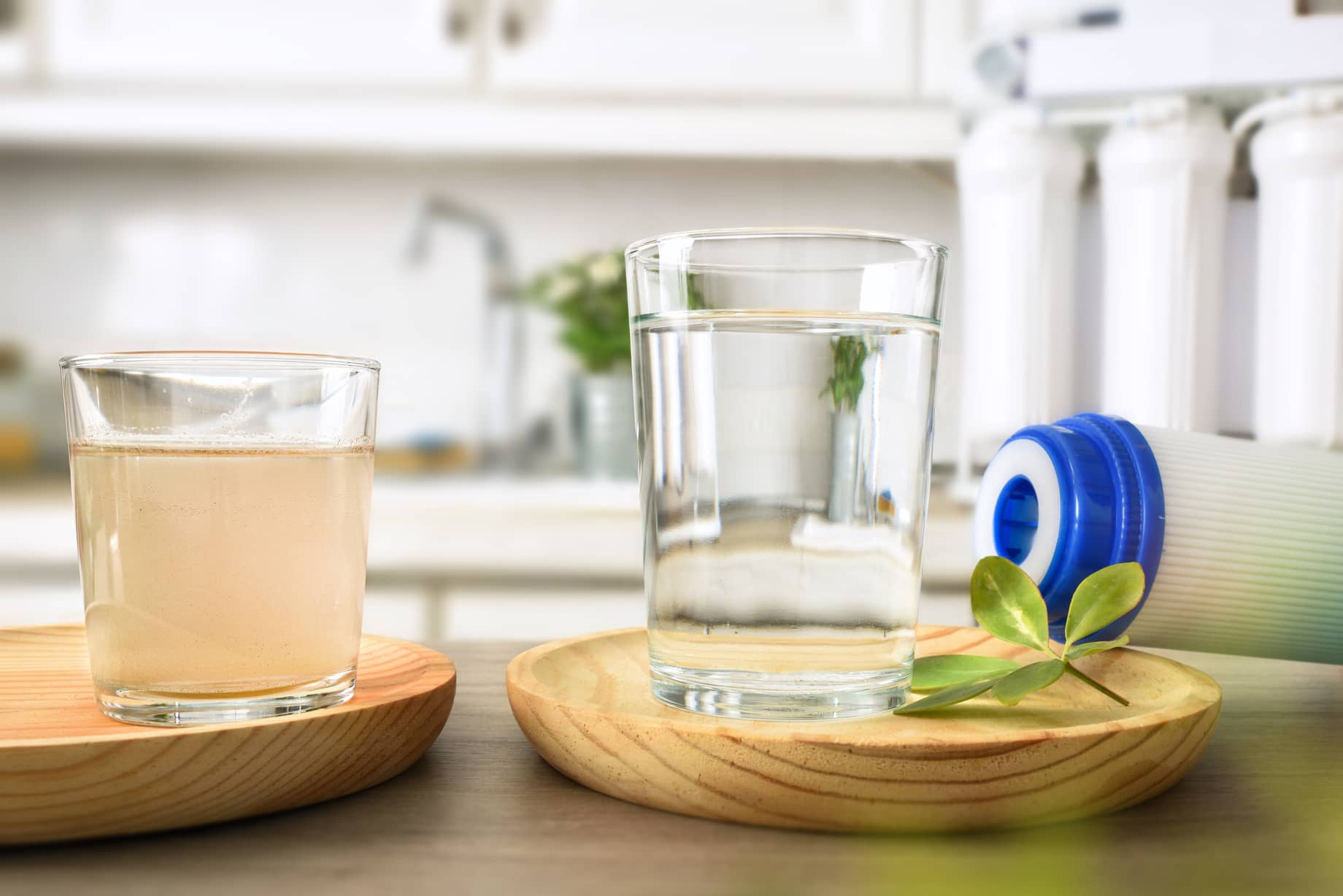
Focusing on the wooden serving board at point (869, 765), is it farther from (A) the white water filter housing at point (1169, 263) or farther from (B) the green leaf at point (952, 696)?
(A) the white water filter housing at point (1169, 263)

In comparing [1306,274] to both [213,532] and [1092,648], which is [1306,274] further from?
[213,532]

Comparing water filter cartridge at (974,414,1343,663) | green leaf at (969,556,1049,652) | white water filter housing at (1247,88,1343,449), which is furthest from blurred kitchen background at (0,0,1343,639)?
green leaf at (969,556,1049,652)

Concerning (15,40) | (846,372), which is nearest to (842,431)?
(846,372)

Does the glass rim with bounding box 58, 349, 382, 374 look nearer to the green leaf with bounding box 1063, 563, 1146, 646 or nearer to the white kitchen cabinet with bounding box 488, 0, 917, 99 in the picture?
the green leaf with bounding box 1063, 563, 1146, 646

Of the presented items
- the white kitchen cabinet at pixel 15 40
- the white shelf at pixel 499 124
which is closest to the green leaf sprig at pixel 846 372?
the white shelf at pixel 499 124

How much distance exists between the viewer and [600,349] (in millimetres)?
1766

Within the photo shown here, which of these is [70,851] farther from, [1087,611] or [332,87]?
[332,87]

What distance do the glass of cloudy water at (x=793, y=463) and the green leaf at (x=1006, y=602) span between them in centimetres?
2

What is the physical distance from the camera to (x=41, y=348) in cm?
201

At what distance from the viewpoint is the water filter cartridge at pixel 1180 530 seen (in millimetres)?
458

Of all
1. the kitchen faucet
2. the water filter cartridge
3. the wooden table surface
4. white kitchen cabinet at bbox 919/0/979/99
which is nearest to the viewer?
the wooden table surface

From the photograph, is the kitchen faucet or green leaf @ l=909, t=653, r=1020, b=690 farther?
the kitchen faucet

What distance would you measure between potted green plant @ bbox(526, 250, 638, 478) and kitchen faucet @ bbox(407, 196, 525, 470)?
203mm

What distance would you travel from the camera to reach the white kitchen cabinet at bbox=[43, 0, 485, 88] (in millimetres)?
1570
